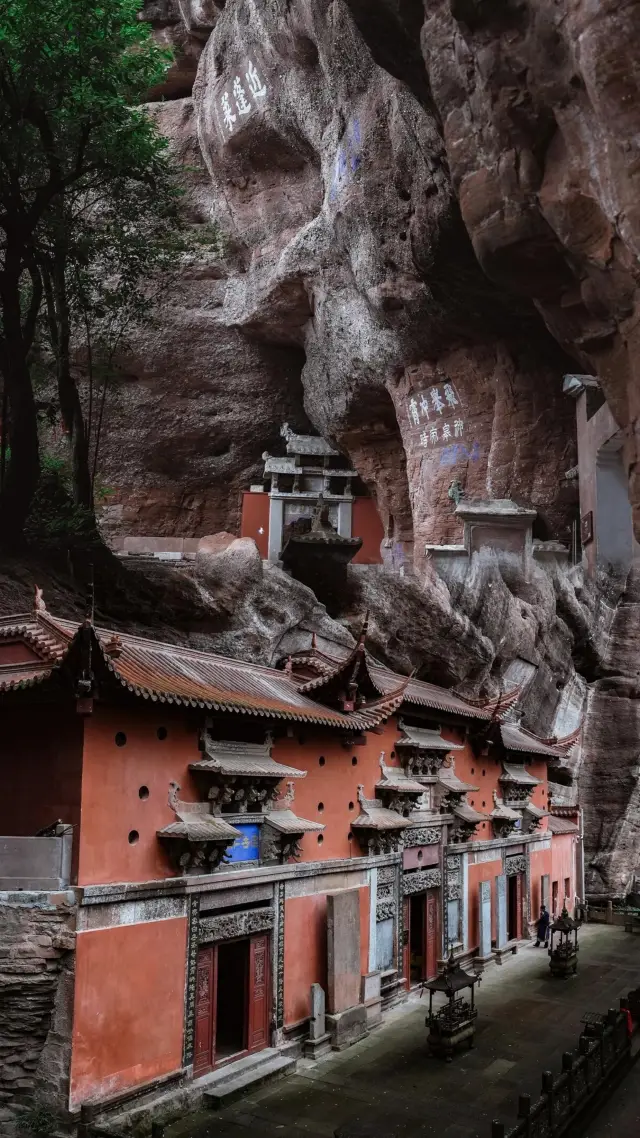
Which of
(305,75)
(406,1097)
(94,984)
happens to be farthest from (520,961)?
(305,75)

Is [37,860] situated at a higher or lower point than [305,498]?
lower

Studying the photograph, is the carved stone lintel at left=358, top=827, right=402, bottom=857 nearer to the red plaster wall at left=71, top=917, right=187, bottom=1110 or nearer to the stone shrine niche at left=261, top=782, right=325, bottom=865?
the stone shrine niche at left=261, top=782, right=325, bottom=865

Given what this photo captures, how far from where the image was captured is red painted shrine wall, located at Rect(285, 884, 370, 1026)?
1411 centimetres

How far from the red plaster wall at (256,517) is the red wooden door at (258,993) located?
93.3ft

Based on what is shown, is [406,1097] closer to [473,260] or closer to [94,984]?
[94,984]

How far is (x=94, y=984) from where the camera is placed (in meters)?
10.5

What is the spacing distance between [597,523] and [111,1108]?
27.0 m

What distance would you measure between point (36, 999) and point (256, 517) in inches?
1265

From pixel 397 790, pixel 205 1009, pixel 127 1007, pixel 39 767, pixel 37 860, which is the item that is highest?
pixel 39 767

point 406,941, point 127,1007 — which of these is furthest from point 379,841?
point 127,1007

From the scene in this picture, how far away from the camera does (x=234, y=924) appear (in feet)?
42.5

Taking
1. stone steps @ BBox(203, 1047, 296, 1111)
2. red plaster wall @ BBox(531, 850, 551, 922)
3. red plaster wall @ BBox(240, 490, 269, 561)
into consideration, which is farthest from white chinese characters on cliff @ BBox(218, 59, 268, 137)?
stone steps @ BBox(203, 1047, 296, 1111)

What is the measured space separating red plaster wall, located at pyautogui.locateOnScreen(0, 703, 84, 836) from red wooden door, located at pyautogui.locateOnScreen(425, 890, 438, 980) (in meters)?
10.9

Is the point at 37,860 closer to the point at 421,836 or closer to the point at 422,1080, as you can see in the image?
the point at 422,1080
